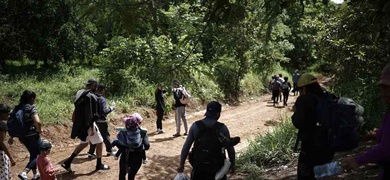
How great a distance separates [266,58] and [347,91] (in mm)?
12854

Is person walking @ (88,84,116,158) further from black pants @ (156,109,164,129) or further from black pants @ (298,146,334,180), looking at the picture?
black pants @ (298,146,334,180)

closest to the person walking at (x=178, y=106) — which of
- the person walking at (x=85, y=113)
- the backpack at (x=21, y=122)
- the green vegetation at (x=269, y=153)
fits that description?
the green vegetation at (x=269, y=153)

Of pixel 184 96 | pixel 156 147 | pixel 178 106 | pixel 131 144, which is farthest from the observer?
pixel 178 106

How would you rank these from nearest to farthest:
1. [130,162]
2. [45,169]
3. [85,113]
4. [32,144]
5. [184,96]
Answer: [45,169] < [130,162] < [32,144] < [85,113] < [184,96]

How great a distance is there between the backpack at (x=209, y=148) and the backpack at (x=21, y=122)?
342cm

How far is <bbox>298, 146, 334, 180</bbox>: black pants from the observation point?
12.0 ft

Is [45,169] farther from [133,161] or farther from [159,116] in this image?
[159,116]

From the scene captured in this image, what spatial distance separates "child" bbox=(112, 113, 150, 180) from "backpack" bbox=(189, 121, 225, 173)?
1.87 m

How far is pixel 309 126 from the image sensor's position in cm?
362

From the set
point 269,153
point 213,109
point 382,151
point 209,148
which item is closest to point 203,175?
point 209,148

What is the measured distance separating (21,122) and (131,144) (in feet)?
6.33

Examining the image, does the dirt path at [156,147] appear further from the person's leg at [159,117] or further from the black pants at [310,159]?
the black pants at [310,159]

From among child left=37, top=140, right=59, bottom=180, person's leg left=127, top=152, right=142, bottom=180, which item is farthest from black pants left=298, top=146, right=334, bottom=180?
child left=37, top=140, right=59, bottom=180

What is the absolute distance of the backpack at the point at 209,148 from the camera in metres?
3.90
